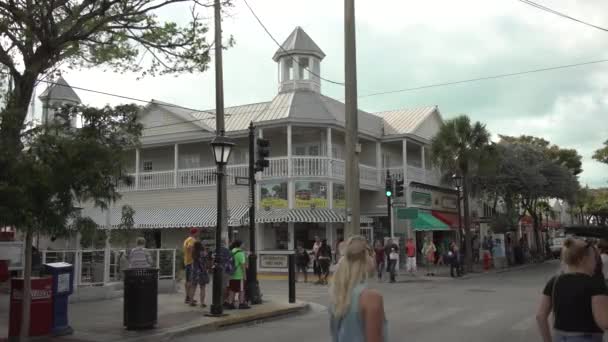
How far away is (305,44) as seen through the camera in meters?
31.9

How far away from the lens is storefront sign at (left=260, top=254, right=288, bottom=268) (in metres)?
25.8

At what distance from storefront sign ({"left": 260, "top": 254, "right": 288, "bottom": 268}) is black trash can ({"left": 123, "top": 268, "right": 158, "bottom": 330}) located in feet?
49.5

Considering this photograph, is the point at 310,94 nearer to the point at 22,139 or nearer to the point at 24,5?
the point at 24,5

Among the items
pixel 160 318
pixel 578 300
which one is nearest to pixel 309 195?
pixel 160 318

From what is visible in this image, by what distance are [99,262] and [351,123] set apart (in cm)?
777

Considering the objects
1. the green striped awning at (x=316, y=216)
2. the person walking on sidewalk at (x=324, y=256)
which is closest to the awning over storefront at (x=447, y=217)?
the green striped awning at (x=316, y=216)

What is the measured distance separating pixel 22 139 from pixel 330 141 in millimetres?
20771

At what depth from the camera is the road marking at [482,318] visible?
1154cm

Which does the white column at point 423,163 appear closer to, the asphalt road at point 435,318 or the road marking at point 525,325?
the asphalt road at point 435,318

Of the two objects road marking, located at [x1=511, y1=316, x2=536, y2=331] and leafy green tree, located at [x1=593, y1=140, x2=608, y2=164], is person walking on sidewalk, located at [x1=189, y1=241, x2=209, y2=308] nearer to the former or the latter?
road marking, located at [x1=511, y1=316, x2=536, y2=331]

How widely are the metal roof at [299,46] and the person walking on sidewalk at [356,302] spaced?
2818 centimetres

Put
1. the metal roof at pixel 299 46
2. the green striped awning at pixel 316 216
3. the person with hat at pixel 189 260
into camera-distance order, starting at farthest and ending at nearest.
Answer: the metal roof at pixel 299 46 → the green striped awning at pixel 316 216 → the person with hat at pixel 189 260

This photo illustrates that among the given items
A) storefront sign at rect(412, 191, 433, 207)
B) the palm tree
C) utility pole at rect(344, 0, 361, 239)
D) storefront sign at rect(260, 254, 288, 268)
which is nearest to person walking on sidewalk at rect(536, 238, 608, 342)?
utility pole at rect(344, 0, 361, 239)

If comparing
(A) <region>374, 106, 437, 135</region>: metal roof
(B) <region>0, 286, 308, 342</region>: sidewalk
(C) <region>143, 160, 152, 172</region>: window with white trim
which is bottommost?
(B) <region>0, 286, 308, 342</region>: sidewalk
